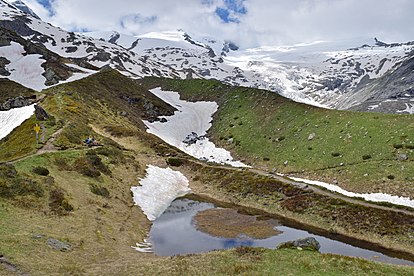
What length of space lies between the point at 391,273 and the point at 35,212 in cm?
2757

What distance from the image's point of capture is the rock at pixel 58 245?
2530 centimetres

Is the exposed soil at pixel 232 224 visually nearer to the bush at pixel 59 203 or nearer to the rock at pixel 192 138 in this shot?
the bush at pixel 59 203

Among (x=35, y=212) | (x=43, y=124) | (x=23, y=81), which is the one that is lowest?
(x=35, y=212)

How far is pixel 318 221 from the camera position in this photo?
140ft

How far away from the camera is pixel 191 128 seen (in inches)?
4245

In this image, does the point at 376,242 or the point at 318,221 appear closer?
the point at 376,242

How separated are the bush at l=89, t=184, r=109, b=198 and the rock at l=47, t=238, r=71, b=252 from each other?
15708 millimetres

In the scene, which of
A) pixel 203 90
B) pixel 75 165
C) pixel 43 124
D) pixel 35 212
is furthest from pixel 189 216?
pixel 203 90

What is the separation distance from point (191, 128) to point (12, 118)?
47.1m

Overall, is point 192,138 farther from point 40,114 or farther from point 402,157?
point 402,157

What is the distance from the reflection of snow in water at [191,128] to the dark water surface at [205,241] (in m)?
37.9

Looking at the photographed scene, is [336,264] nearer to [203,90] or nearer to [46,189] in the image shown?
[46,189]

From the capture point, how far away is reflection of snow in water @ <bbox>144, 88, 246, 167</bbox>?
8736 centimetres

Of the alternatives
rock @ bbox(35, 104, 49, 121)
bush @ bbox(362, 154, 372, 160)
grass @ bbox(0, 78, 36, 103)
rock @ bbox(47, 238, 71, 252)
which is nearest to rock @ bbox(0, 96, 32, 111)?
grass @ bbox(0, 78, 36, 103)
